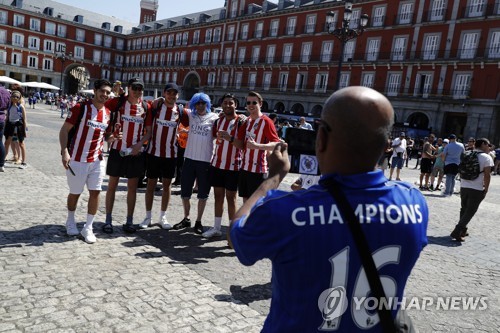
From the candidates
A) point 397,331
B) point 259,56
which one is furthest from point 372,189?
point 259,56

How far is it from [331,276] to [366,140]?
48cm

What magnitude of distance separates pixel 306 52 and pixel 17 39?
42.8 meters

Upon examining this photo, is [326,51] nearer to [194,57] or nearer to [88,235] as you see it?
[194,57]

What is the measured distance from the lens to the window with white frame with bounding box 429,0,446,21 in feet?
100

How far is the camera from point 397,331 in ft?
4.65

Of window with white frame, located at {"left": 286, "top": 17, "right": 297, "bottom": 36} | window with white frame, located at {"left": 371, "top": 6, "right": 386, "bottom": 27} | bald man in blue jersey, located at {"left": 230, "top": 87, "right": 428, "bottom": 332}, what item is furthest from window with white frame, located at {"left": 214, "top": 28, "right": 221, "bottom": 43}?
bald man in blue jersey, located at {"left": 230, "top": 87, "right": 428, "bottom": 332}

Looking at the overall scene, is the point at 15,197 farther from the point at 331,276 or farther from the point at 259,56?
the point at 259,56

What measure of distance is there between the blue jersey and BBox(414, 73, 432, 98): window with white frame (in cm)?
3325

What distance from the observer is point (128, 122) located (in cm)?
538

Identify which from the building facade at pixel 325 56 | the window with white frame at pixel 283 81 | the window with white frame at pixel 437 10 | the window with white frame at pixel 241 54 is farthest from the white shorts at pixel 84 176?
the window with white frame at pixel 241 54

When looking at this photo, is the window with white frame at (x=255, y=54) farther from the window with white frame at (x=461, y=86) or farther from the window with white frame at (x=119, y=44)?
the window with white frame at (x=119, y=44)

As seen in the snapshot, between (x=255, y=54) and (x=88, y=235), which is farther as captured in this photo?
(x=255, y=54)

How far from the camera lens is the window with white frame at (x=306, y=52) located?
3962 cm

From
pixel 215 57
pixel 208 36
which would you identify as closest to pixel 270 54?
pixel 215 57
